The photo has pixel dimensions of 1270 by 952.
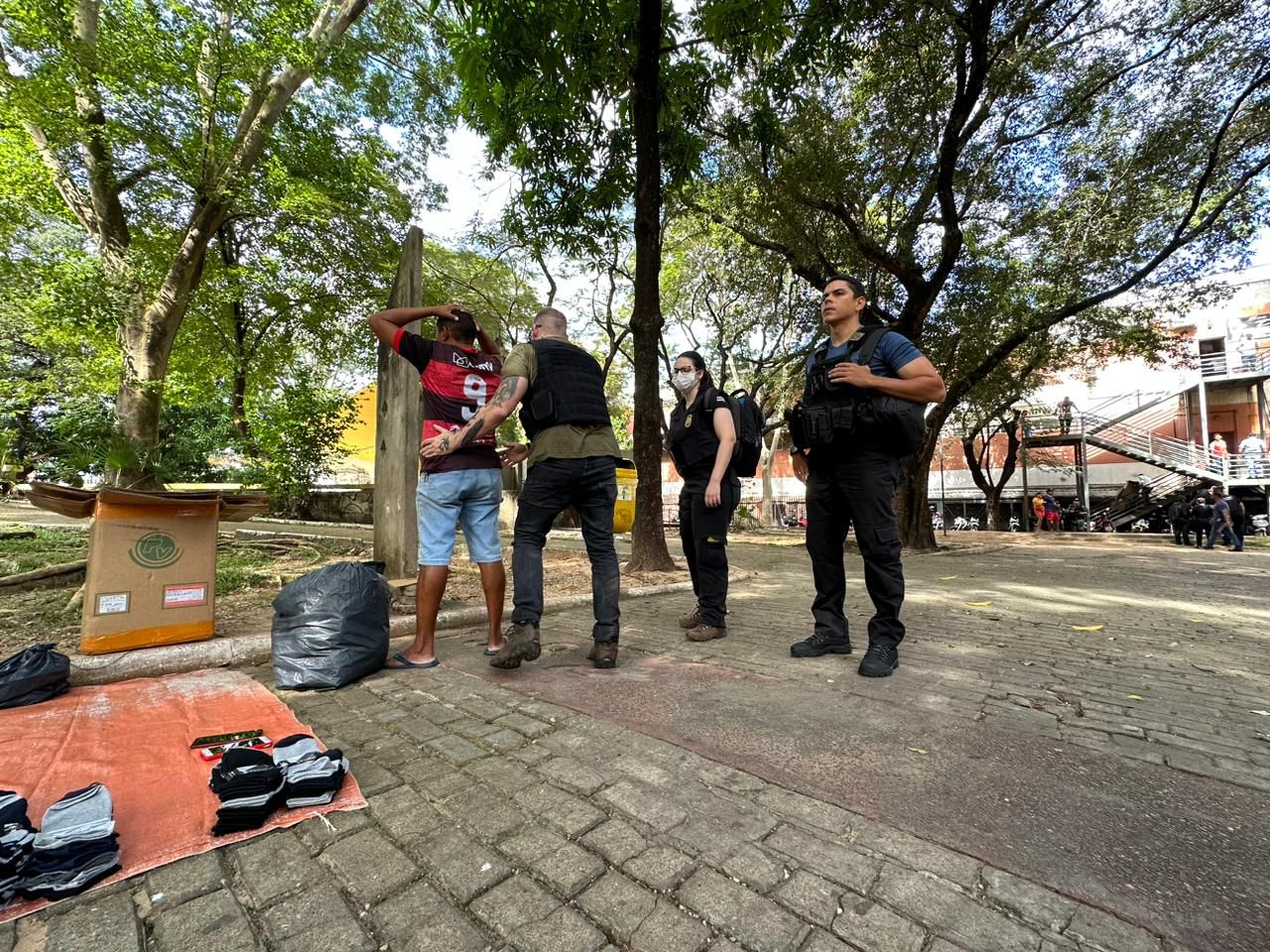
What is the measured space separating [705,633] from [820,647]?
2.48 ft

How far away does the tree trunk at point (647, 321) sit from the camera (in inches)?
266

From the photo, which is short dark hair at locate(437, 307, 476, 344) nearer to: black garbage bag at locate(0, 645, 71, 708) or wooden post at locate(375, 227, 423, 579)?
wooden post at locate(375, 227, 423, 579)

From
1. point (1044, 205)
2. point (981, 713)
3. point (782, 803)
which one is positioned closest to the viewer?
point (782, 803)

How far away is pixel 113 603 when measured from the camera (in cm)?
302

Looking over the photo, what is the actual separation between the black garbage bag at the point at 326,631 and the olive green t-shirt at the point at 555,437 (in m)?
1.15

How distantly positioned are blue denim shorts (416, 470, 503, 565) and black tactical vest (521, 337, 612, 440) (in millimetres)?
421

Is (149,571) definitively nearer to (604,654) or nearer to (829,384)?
(604,654)

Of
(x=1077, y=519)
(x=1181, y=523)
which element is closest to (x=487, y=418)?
(x=1181, y=523)

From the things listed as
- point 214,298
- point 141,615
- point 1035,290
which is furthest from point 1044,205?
point 214,298

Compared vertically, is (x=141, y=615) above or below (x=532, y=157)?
below

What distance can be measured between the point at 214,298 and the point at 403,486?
8308 millimetres

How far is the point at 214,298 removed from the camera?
10.0 m

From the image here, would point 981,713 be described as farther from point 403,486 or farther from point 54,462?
point 54,462

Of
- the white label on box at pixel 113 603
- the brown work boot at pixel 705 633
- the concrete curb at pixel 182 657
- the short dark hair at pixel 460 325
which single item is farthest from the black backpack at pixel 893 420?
the white label on box at pixel 113 603
